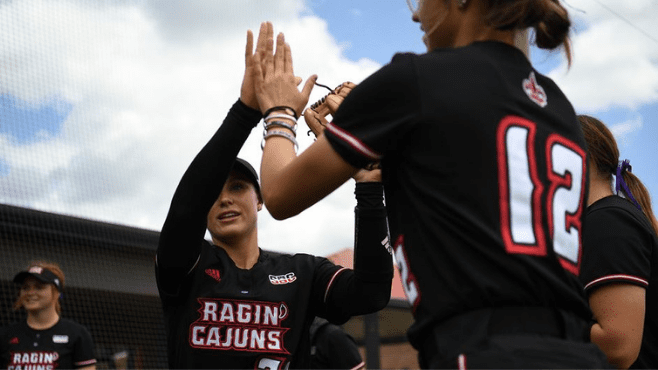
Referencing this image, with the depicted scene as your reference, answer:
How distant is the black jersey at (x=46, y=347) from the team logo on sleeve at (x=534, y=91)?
527 cm

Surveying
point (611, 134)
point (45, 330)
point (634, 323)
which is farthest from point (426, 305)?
point (45, 330)

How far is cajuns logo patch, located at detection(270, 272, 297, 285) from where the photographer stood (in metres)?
2.77

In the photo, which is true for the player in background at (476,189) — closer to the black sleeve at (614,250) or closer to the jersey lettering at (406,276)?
the jersey lettering at (406,276)

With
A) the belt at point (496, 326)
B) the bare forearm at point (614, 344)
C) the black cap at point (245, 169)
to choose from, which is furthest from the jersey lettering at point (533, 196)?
the black cap at point (245, 169)

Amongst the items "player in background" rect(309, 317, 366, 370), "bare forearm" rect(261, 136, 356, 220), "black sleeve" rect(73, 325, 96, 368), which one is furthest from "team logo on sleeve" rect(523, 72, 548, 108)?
"black sleeve" rect(73, 325, 96, 368)

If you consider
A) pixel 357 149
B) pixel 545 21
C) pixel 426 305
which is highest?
pixel 545 21

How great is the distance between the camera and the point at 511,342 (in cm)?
130

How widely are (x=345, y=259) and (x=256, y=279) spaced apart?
12.6 m

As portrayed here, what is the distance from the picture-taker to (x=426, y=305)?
4.62 ft

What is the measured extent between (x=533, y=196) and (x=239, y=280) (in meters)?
1.59

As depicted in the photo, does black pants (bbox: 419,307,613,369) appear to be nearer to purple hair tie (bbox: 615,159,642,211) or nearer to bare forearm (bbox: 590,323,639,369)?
bare forearm (bbox: 590,323,639,369)

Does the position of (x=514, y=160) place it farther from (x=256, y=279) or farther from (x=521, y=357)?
(x=256, y=279)

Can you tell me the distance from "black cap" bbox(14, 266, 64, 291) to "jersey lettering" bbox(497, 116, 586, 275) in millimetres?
5257

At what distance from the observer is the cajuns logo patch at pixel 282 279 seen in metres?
2.77
